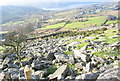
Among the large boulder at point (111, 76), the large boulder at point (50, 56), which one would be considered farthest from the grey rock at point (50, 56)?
the large boulder at point (111, 76)

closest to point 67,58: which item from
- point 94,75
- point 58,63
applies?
point 58,63

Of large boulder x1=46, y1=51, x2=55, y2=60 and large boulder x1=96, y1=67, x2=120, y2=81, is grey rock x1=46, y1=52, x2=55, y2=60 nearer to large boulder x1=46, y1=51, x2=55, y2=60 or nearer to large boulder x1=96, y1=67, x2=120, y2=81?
large boulder x1=46, y1=51, x2=55, y2=60

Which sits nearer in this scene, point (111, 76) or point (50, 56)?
point (111, 76)

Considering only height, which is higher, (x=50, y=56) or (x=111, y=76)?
(x=111, y=76)

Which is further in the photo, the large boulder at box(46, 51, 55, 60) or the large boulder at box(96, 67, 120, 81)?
the large boulder at box(46, 51, 55, 60)

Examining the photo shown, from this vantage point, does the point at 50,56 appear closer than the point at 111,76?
No

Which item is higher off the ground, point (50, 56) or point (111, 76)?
point (111, 76)

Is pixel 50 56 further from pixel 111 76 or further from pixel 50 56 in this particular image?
pixel 111 76

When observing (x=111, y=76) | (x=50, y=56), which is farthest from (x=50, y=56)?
(x=111, y=76)

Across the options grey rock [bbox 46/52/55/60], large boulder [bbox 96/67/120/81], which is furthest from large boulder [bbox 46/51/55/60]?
large boulder [bbox 96/67/120/81]

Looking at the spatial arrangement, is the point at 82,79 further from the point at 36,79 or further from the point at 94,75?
the point at 36,79

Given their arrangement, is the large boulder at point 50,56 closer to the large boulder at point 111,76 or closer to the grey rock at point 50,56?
the grey rock at point 50,56

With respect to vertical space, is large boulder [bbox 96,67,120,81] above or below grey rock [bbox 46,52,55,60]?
above

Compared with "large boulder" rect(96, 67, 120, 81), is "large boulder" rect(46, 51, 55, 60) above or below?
below
